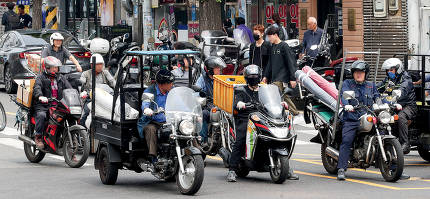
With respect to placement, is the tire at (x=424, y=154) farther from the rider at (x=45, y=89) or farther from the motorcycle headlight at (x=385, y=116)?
the rider at (x=45, y=89)

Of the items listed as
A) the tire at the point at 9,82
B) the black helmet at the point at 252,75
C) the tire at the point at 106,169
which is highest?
the black helmet at the point at 252,75

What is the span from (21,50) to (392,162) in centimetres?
1639

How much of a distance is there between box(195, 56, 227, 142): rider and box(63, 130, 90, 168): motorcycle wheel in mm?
1709

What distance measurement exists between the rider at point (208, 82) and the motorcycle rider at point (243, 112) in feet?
5.98

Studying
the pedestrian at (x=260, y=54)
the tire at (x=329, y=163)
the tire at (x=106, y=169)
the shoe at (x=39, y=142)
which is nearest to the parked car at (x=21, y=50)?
the pedestrian at (x=260, y=54)

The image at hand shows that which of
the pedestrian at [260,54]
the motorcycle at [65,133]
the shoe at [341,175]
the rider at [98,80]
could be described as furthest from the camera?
the pedestrian at [260,54]

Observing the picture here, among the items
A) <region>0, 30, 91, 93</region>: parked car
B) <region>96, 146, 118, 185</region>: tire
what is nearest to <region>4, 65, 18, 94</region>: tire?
<region>0, 30, 91, 93</region>: parked car

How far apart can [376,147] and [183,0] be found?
26426mm

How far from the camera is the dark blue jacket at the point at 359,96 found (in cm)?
1495

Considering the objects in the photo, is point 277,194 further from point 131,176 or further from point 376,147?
point 131,176

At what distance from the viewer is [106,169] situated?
14.5 m

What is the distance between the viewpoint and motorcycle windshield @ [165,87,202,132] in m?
13.6

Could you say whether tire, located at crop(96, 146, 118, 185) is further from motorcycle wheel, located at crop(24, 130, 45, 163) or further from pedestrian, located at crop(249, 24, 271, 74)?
pedestrian, located at crop(249, 24, 271, 74)

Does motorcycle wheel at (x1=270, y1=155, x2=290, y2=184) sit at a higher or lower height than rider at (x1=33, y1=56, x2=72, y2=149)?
lower
